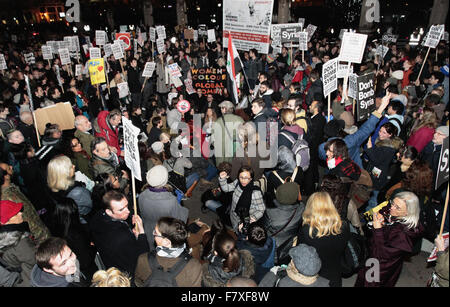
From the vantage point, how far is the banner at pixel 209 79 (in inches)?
316

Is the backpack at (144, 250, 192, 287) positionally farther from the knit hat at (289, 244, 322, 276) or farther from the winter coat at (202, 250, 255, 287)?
the knit hat at (289, 244, 322, 276)

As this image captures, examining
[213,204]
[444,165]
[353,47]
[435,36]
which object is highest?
[435,36]

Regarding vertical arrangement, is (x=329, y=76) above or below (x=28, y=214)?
above

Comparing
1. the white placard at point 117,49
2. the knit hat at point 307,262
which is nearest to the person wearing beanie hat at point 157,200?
the knit hat at point 307,262

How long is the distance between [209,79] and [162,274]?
6.34m

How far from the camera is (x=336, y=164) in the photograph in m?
4.39

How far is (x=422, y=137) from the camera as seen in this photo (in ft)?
17.7

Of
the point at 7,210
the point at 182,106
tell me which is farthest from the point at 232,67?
the point at 7,210

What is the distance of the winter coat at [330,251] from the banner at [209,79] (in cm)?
577

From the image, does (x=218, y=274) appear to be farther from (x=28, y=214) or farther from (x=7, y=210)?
(x=28, y=214)

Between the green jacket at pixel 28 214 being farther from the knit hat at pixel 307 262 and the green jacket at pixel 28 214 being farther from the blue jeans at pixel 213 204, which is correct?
the knit hat at pixel 307 262

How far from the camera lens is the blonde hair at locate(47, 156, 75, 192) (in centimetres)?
379

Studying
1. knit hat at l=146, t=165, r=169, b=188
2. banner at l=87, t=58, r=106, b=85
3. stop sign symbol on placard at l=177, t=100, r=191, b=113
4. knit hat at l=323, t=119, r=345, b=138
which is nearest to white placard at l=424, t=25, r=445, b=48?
knit hat at l=323, t=119, r=345, b=138
